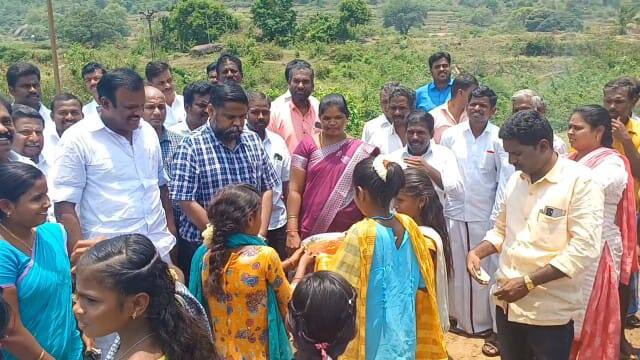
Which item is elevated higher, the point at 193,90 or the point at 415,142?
the point at 193,90

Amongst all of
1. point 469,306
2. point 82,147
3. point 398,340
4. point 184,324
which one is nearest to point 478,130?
point 469,306

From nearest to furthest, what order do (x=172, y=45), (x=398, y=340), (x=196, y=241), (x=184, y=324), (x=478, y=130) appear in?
(x=184, y=324) < (x=398, y=340) < (x=196, y=241) < (x=478, y=130) < (x=172, y=45)

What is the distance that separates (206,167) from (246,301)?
3.58 ft

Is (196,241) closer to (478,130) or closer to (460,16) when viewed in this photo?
(478,130)

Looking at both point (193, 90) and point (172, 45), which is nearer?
point (193, 90)

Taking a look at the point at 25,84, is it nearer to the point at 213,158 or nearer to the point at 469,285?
the point at 213,158

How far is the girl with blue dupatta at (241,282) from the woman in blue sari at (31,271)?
573mm

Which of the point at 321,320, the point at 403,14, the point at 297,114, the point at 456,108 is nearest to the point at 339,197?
the point at 297,114

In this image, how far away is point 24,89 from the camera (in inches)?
186

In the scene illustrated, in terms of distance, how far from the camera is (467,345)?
449 cm

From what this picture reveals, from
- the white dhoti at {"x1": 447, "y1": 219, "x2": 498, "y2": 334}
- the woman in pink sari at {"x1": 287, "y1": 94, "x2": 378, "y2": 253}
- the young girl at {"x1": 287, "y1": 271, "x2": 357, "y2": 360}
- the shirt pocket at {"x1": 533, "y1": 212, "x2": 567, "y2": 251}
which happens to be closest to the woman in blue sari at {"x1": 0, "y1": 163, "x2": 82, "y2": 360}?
the young girl at {"x1": 287, "y1": 271, "x2": 357, "y2": 360}

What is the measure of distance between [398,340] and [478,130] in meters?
2.32

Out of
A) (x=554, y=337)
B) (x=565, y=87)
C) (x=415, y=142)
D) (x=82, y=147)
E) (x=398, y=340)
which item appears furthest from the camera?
(x=565, y=87)

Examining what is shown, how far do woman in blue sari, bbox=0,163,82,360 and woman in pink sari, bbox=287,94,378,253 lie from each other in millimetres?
1670
